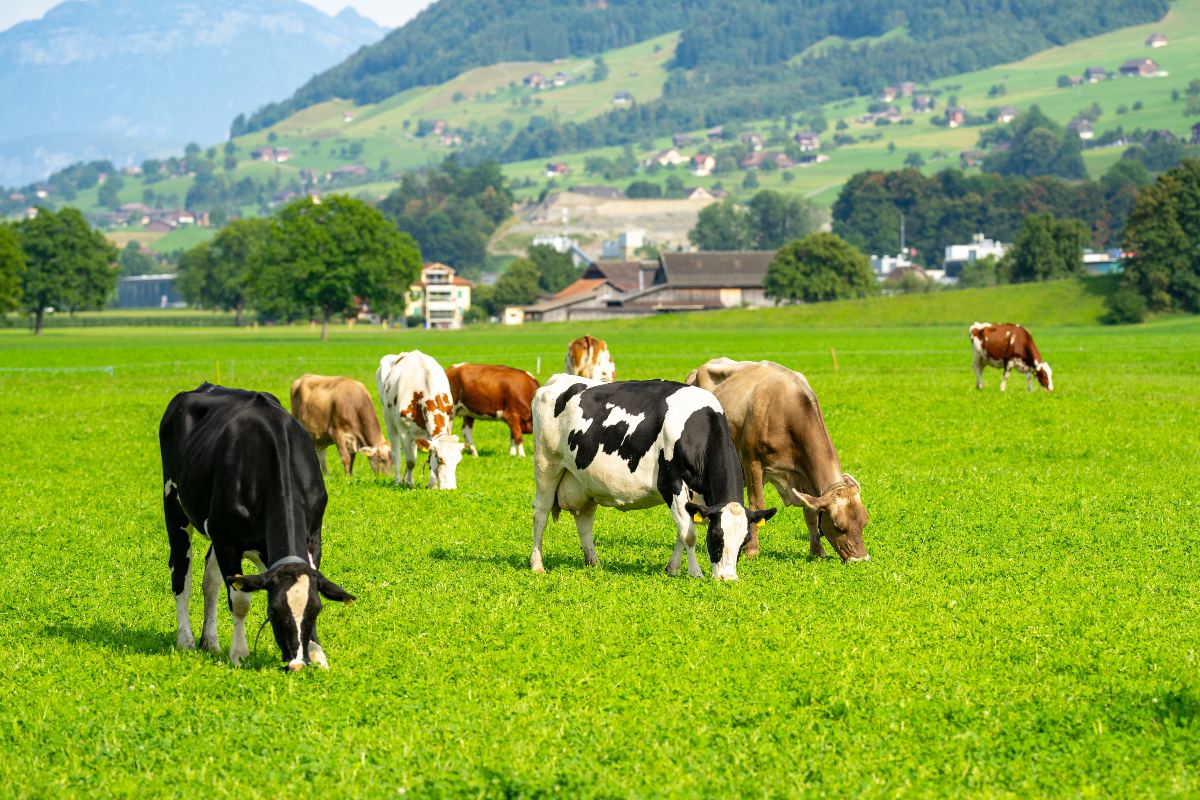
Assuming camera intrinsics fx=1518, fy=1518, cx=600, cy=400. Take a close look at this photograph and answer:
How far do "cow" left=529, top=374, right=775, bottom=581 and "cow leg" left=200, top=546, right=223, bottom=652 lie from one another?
484 centimetres

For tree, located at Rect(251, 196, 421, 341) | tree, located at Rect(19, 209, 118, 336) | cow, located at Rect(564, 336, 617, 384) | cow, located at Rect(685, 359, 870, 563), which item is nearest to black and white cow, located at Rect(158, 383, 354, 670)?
cow, located at Rect(685, 359, 870, 563)

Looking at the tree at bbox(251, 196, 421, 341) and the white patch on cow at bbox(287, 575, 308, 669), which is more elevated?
the tree at bbox(251, 196, 421, 341)

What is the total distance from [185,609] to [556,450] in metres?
5.21

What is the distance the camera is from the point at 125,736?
11.5 metres

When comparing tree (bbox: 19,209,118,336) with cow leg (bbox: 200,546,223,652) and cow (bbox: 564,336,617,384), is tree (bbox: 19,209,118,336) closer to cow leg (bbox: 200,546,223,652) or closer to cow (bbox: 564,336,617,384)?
cow (bbox: 564,336,617,384)

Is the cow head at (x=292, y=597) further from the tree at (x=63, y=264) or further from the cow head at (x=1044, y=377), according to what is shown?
the tree at (x=63, y=264)

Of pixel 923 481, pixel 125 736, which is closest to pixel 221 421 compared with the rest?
pixel 125 736

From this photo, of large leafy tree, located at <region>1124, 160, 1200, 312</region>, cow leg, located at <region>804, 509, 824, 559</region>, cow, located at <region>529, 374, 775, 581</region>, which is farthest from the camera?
large leafy tree, located at <region>1124, 160, 1200, 312</region>

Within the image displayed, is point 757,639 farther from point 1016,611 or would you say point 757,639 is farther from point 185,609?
point 185,609

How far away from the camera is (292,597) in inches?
492

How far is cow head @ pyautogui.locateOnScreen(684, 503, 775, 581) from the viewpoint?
16312 mm

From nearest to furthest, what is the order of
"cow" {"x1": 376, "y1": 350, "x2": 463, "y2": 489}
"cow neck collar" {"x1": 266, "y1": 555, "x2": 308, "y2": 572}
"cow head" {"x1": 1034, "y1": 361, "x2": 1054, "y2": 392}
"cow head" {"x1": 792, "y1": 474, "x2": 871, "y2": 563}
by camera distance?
"cow neck collar" {"x1": 266, "y1": 555, "x2": 308, "y2": 572} → "cow head" {"x1": 792, "y1": 474, "x2": 871, "y2": 563} → "cow" {"x1": 376, "y1": 350, "x2": 463, "y2": 489} → "cow head" {"x1": 1034, "y1": 361, "x2": 1054, "y2": 392}

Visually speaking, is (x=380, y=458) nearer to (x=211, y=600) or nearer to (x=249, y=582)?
(x=211, y=600)

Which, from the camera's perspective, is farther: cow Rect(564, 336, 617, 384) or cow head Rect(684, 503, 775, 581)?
cow Rect(564, 336, 617, 384)
